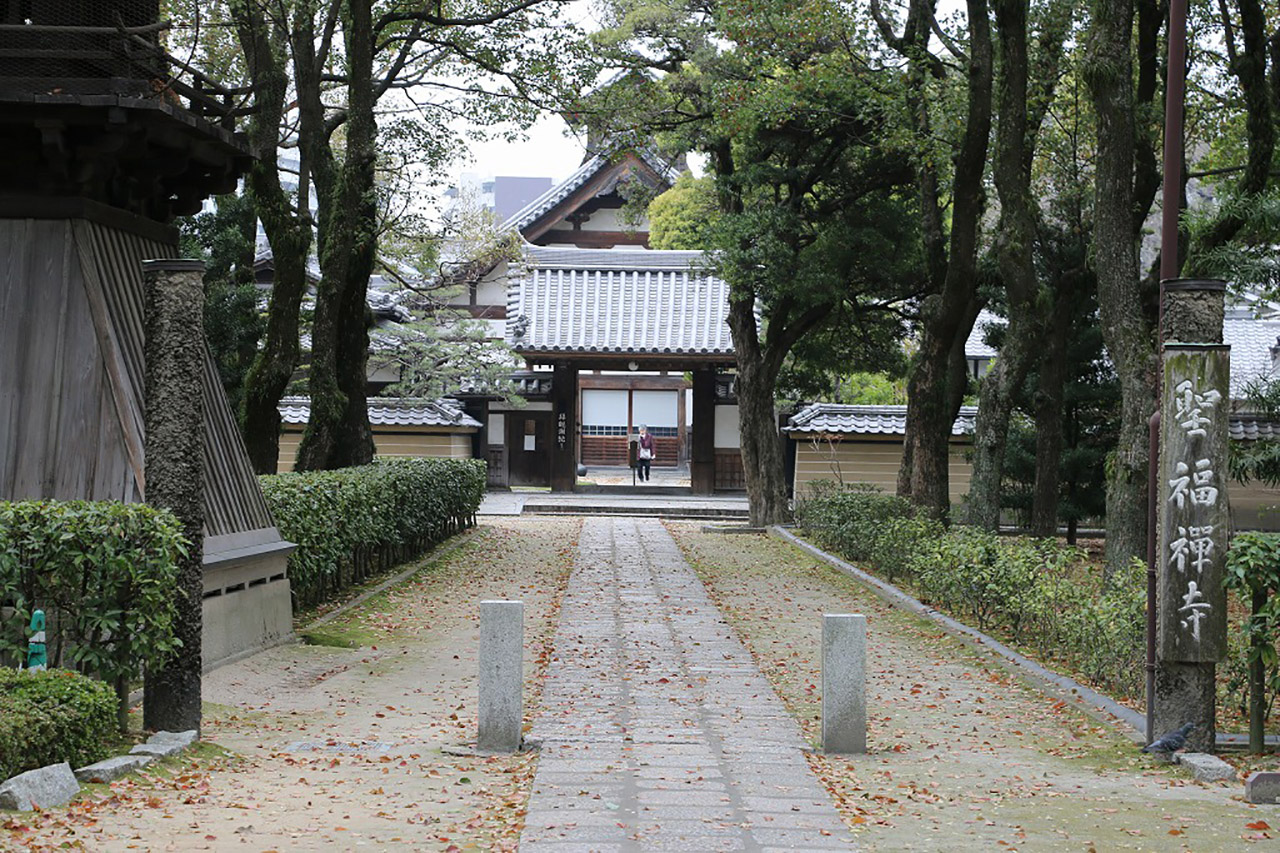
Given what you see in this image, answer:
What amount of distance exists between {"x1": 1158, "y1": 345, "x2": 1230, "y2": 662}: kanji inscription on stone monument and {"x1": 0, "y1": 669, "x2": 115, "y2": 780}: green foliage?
6045 millimetres

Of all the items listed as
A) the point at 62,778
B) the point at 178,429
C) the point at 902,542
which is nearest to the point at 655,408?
the point at 902,542

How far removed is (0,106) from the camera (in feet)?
31.7

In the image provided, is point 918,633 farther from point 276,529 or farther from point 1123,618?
point 276,529

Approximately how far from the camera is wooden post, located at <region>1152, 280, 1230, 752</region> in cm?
793

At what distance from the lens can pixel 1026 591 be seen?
40.0 ft

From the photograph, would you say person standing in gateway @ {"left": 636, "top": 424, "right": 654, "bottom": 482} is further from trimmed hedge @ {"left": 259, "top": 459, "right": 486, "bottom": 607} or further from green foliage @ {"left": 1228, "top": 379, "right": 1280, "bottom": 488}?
green foliage @ {"left": 1228, "top": 379, "right": 1280, "bottom": 488}

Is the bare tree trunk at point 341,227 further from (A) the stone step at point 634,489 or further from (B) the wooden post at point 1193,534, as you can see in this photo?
(A) the stone step at point 634,489

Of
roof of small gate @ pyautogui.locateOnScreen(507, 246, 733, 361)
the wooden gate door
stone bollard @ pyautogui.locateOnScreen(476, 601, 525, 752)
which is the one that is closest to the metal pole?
stone bollard @ pyautogui.locateOnScreen(476, 601, 525, 752)

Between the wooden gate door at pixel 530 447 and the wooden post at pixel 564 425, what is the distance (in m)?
0.53

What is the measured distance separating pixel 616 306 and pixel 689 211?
9233 mm

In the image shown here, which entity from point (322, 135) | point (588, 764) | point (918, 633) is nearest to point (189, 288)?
point (588, 764)

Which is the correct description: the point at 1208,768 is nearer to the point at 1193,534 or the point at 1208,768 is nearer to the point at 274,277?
the point at 1193,534

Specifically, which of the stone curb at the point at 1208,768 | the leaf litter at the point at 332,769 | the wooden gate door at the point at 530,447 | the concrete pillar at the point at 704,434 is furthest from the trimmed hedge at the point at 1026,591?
the wooden gate door at the point at 530,447

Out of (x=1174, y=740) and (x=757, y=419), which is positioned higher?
(x=757, y=419)
